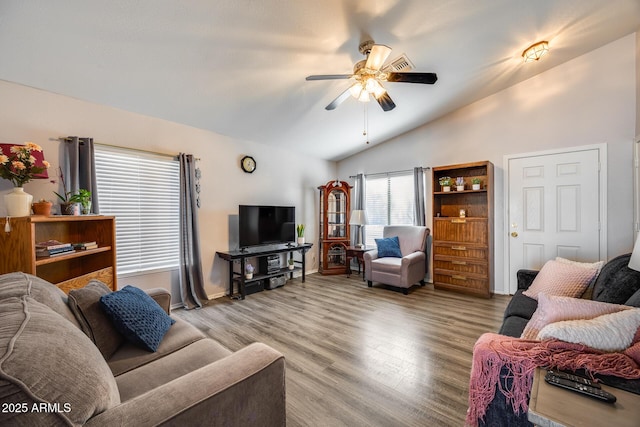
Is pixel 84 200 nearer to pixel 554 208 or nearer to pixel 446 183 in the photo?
pixel 446 183

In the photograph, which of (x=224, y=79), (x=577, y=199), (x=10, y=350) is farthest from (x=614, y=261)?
(x=224, y=79)

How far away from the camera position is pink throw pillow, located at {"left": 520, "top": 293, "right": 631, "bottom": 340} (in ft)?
4.39

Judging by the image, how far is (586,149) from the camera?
321 cm

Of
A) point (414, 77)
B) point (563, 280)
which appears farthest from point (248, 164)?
point (563, 280)

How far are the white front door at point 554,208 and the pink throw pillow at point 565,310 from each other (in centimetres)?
249

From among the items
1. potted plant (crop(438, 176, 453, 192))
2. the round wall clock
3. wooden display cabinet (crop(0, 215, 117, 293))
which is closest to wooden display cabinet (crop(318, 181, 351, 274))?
the round wall clock

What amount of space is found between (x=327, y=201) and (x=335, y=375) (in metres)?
3.48

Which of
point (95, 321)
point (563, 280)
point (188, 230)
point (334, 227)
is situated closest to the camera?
point (95, 321)

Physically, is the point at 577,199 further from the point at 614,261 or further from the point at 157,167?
the point at 157,167

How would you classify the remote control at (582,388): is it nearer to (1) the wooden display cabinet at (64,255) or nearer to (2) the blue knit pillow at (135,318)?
(2) the blue knit pillow at (135,318)

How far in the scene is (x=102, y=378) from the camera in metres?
0.76

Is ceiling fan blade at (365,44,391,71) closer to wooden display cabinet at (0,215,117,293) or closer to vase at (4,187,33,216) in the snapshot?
wooden display cabinet at (0,215,117,293)

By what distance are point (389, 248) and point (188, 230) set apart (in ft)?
10.5

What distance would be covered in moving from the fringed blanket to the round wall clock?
12.2 ft
